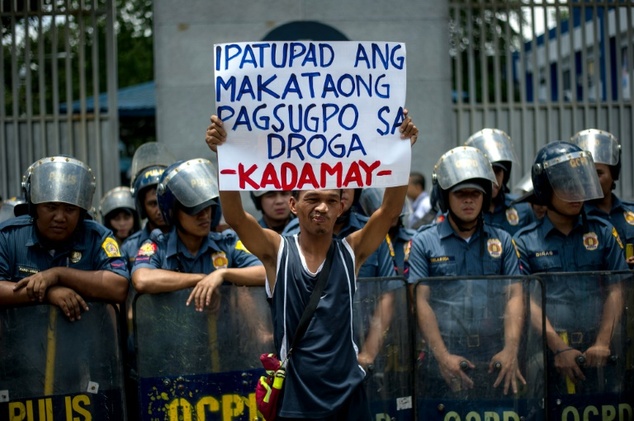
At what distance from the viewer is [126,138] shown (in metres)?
27.9

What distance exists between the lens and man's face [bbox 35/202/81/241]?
607cm

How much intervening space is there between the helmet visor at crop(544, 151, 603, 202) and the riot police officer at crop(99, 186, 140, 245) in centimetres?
390

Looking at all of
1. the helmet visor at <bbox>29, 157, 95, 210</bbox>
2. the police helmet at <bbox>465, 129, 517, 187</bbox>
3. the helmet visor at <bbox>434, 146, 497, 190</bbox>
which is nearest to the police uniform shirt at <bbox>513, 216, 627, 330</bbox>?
the helmet visor at <bbox>434, 146, 497, 190</bbox>

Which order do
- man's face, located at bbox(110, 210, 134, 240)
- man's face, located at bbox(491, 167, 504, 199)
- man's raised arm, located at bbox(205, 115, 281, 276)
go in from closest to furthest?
1. man's raised arm, located at bbox(205, 115, 281, 276)
2. man's face, located at bbox(491, 167, 504, 199)
3. man's face, located at bbox(110, 210, 134, 240)

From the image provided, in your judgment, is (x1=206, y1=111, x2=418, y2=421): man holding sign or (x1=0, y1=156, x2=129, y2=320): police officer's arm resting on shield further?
(x1=0, y1=156, x2=129, y2=320): police officer's arm resting on shield

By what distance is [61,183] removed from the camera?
20.1 ft

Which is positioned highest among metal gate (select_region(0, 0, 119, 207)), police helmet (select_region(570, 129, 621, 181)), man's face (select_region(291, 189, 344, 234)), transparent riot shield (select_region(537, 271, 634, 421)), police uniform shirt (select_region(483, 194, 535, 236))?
metal gate (select_region(0, 0, 119, 207))

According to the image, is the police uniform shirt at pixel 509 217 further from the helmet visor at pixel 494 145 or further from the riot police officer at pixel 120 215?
the riot police officer at pixel 120 215

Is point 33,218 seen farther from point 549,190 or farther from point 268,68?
point 549,190

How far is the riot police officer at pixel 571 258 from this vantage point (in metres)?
6.12

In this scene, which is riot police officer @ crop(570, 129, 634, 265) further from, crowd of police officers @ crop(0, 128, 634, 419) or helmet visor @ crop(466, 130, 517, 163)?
crowd of police officers @ crop(0, 128, 634, 419)

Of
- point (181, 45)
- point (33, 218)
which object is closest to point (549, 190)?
point (33, 218)

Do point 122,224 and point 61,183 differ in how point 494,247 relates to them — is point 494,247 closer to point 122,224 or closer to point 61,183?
point 61,183

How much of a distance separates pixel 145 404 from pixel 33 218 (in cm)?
132
